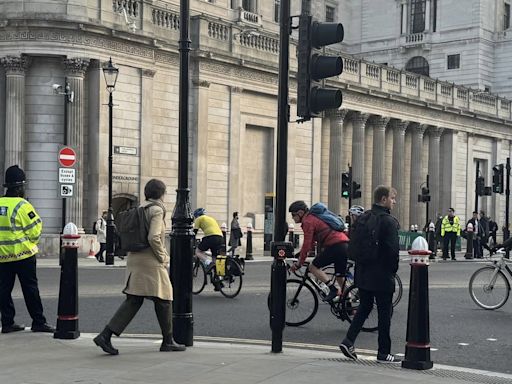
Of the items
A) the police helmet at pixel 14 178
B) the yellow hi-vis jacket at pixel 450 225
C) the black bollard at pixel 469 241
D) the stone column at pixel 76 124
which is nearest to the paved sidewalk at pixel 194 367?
the police helmet at pixel 14 178

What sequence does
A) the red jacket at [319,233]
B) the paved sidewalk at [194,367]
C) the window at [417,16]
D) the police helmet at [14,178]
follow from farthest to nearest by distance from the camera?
1. the window at [417,16]
2. the red jacket at [319,233]
3. the police helmet at [14,178]
4. the paved sidewalk at [194,367]

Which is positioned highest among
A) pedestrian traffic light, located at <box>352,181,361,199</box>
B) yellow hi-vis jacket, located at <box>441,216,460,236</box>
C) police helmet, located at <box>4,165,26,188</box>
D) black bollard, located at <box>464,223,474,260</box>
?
police helmet, located at <box>4,165,26,188</box>

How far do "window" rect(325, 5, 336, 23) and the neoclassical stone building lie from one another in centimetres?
1266

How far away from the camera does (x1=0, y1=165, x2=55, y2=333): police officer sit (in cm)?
991

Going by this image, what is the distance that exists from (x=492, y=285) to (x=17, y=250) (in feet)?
27.4

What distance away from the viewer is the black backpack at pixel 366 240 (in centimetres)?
868

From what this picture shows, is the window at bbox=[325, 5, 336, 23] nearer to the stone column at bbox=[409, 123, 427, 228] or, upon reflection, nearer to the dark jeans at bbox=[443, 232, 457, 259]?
the stone column at bbox=[409, 123, 427, 228]

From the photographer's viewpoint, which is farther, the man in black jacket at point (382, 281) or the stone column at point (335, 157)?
the stone column at point (335, 157)

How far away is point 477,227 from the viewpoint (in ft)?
115

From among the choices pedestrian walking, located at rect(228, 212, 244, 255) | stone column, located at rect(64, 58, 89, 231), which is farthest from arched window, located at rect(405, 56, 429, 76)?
stone column, located at rect(64, 58, 89, 231)

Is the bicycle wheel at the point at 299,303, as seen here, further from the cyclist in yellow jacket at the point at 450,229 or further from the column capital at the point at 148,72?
the column capital at the point at 148,72

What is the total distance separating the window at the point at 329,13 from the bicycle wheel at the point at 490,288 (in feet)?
157

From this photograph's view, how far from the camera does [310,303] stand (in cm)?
1174

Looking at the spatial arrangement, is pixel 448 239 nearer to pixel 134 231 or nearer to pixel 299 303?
pixel 299 303
